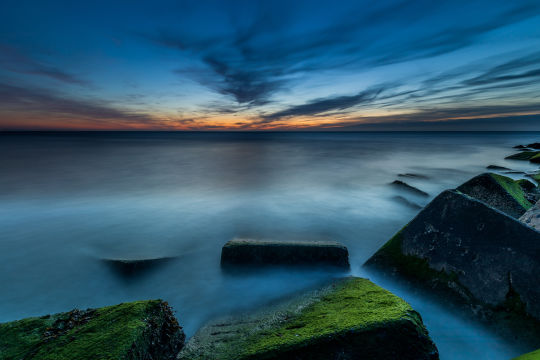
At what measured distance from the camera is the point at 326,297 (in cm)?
306

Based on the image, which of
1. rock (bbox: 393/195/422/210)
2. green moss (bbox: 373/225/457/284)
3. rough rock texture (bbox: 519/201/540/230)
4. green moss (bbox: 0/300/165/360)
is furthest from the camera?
rock (bbox: 393/195/422/210)

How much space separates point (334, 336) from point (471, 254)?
2.44 m

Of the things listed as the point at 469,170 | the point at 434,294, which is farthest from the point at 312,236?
the point at 469,170

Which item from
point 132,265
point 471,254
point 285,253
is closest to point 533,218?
point 471,254

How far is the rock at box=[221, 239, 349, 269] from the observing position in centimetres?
441

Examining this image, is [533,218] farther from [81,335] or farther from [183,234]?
[183,234]

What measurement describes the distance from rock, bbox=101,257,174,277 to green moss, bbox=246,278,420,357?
11.8ft

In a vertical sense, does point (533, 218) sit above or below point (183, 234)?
above

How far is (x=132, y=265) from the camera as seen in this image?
490 cm

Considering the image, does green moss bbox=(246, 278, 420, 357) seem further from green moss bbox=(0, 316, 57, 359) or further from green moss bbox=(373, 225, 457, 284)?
green moss bbox=(0, 316, 57, 359)

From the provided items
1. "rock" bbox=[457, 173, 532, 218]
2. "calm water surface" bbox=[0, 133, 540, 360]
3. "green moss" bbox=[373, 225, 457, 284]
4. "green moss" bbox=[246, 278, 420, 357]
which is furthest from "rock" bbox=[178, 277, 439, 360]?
"rock" bbox=[457, 173, 532, 218]

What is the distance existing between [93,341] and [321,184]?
493 inches

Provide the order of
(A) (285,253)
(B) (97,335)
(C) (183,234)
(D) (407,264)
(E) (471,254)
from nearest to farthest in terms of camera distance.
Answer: (B) (97,335), (E) (471,254), (D) (407,264), (A) (285,253), (C) (183,234)

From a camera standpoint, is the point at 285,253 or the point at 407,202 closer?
the point at 285,253
